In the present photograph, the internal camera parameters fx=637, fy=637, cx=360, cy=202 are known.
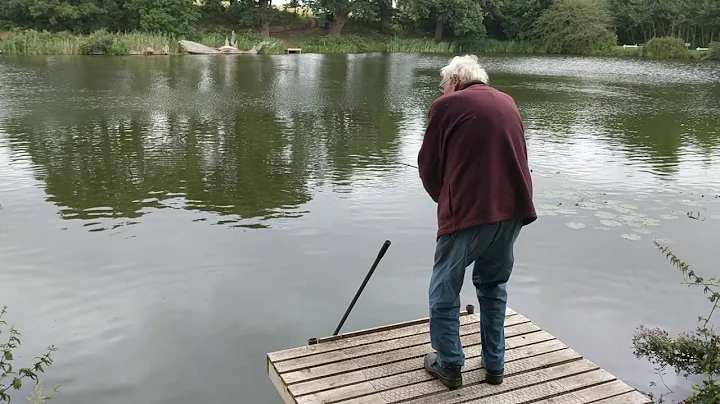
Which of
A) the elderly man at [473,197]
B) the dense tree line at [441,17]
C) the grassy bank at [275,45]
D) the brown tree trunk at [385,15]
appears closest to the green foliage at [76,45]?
the grassy bank at [275,45]

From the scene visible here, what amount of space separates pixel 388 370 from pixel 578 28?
1921 inches

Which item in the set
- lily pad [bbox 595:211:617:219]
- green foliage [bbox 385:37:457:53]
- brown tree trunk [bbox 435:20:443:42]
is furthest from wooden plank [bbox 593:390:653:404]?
brown tree trunk [bbox 435:20:443:42]

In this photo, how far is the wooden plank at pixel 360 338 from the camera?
12.0ft

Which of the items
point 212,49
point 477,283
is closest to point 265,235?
point 477,283

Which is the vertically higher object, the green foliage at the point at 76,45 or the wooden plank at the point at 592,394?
the green foliage at the point at 76,45

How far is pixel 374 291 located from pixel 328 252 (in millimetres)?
986

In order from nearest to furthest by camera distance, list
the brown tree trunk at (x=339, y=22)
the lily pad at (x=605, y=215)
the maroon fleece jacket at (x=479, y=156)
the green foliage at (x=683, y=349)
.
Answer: the maroon fleece jacket at (x=479, y=156) < the green foliage at (x=683, y=349) < the lily pad at (x=605, y=215) < the brown tree trunk at (x=339, y=22)

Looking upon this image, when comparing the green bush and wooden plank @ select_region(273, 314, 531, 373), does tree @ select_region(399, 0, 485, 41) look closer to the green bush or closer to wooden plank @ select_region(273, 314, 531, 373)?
the green bush

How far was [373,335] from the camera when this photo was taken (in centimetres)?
389

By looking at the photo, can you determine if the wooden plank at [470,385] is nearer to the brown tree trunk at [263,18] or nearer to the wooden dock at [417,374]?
the wooden dock at [417,374]

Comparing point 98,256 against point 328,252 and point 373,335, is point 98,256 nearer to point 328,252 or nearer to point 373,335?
point 328,252

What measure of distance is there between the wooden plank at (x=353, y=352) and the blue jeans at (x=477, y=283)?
47 cm

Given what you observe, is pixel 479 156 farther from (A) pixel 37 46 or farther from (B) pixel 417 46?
(B) pixel 417 46

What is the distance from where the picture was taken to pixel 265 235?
6.80 m
